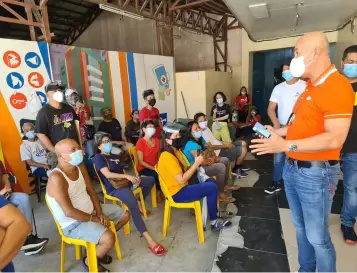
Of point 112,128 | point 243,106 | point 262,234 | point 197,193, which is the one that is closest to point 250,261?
point 262,234

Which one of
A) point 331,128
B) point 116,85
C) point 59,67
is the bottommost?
point 331,128

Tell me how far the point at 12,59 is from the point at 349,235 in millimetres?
4114

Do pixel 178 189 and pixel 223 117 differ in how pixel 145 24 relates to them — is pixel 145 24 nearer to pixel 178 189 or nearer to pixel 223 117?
pixel 223 117

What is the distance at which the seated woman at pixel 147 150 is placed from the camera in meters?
2.95

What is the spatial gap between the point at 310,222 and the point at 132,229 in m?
1.76

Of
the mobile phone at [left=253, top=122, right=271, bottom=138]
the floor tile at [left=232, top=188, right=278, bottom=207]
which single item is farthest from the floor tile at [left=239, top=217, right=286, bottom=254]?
the mobile phone at [left=253, top=122, right=271, bottom=138]

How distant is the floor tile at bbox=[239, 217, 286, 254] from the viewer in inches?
82.7

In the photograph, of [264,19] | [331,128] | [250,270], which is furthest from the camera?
[264,19]

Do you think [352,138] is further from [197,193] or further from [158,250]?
[158,250]

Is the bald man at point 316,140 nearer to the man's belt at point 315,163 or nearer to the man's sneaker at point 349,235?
the man's belt at point 315,163

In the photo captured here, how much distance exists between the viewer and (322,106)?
120 centimetres

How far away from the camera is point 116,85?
4789 millimetres

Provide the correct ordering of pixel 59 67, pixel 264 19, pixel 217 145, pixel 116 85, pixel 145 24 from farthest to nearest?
1. pixel 145 24
2. pixel 116 85
3. pixel 264 19
4. pixel 59 67
5. pixel 217 145

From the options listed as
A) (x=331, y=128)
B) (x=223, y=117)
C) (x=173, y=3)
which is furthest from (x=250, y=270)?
(x=173, y=3)
